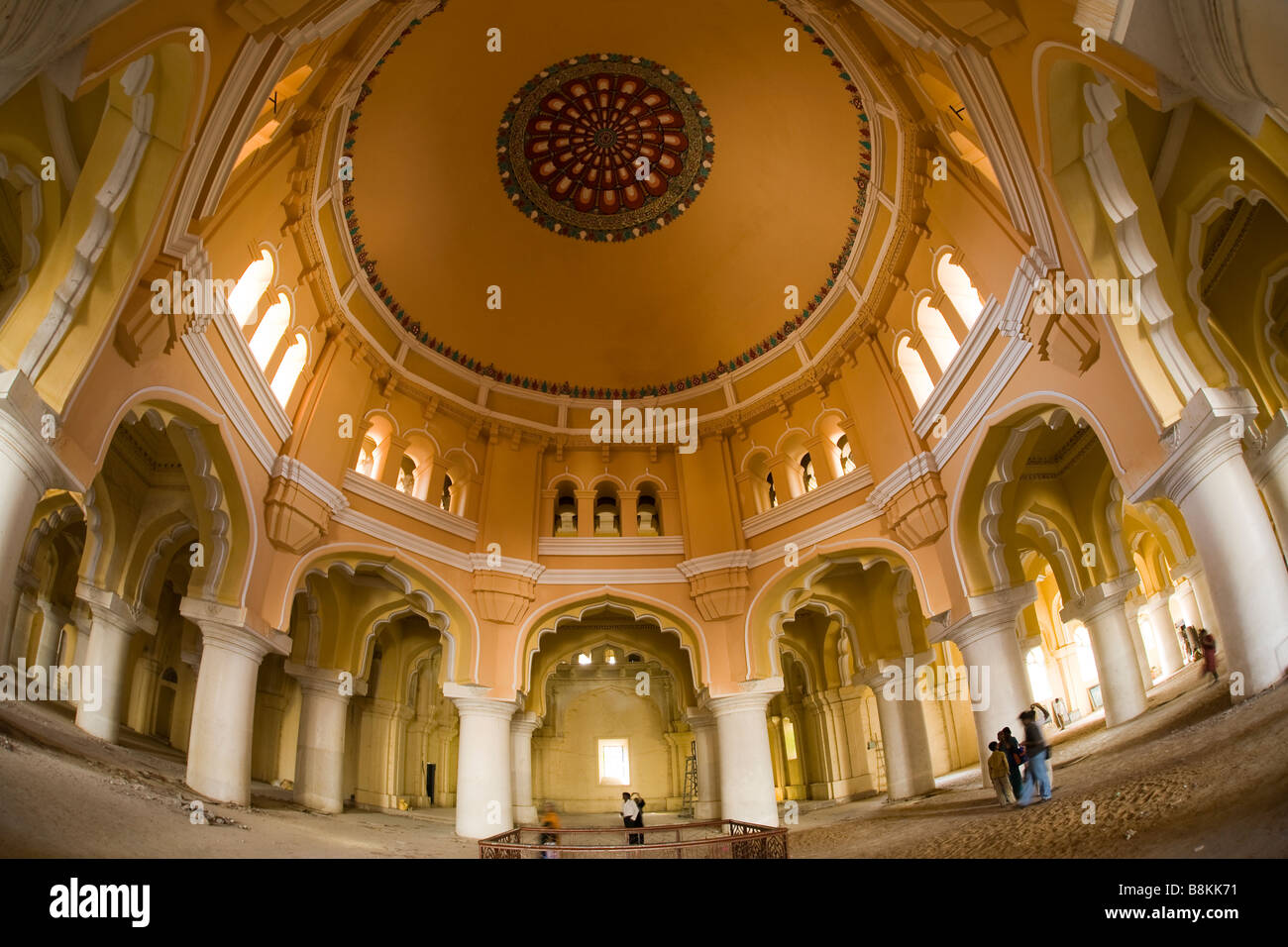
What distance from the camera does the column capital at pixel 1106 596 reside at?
13.4 meters

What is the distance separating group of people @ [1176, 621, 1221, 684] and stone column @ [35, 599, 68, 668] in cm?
Answer: 1794

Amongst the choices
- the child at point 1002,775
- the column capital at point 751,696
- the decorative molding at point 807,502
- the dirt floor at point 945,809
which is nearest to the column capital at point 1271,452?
the dirt floor at point 945,809

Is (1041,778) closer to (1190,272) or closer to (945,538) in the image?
(945,538)

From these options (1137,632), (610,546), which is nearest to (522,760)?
(610,546)

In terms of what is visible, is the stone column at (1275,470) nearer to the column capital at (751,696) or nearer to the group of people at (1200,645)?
the group of people at (1200,645)

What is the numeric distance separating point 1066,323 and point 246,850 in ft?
32.6

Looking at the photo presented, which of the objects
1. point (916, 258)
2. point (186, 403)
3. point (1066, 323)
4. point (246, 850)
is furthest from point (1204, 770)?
point (186, 403)

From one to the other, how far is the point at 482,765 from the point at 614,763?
9.79m

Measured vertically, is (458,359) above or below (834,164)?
below

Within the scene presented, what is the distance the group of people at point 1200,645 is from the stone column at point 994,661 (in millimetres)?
2554

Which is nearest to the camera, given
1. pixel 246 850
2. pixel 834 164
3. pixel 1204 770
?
pixel 1204 770

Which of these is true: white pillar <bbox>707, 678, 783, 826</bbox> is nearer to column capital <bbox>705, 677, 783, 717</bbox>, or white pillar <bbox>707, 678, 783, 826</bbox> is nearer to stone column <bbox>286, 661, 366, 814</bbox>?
column capital <bbox>705, 677, 783, 717</bbox>

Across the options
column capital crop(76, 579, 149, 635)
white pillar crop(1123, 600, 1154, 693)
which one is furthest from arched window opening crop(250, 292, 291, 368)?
white pillar crop(1123, 600, 1154, 693)
